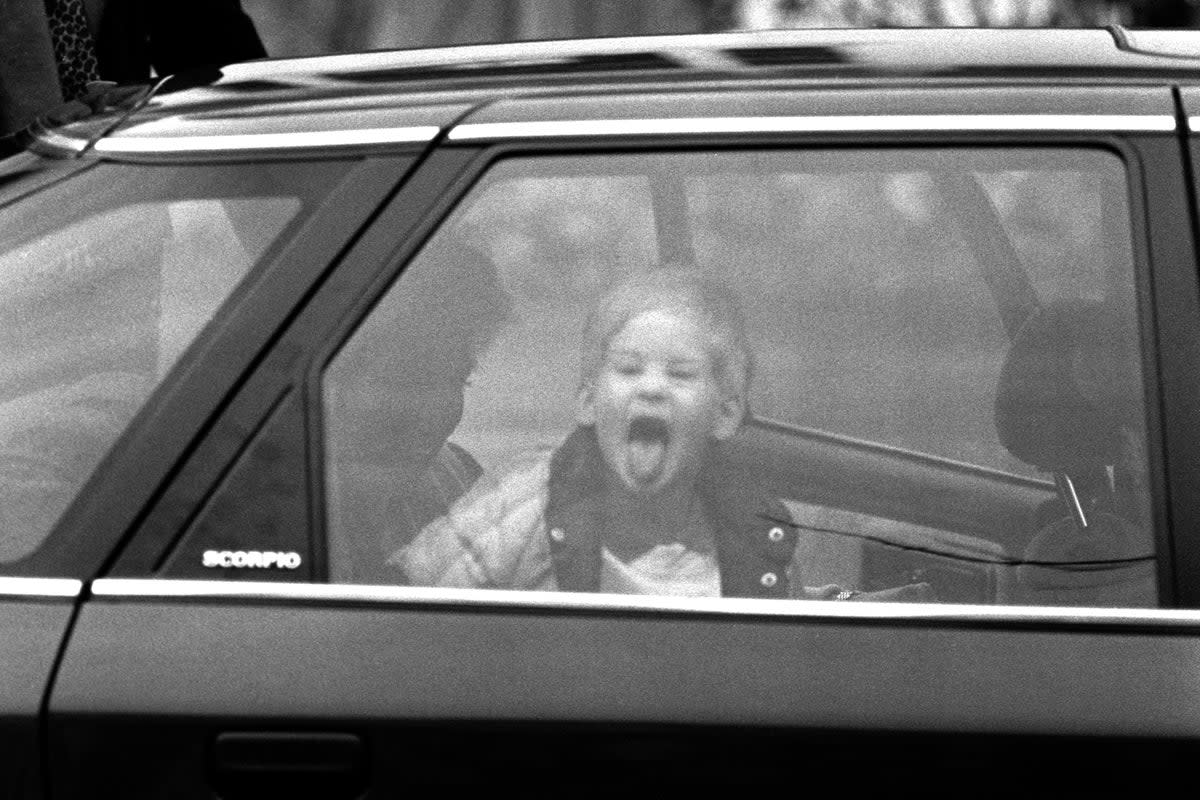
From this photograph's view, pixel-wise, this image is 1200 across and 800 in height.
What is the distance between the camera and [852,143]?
102 inches

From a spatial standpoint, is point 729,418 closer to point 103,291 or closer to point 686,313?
point 686,313

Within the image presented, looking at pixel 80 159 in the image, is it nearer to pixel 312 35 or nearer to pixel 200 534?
pixel 200 534

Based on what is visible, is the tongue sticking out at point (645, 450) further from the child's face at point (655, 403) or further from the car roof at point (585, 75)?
the car roof at point (585, 75)

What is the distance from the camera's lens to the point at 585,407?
2.61 m

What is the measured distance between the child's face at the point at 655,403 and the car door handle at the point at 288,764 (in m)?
0.42

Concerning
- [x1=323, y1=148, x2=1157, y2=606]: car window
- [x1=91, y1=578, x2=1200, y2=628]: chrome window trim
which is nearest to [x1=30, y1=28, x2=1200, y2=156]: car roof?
[x1=323, y1=148, x2=1157, y2=606]: car window

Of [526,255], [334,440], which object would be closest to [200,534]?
[334,440]

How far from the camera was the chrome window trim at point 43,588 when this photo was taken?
2545 mm

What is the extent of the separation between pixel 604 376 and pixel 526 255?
0.15 metres

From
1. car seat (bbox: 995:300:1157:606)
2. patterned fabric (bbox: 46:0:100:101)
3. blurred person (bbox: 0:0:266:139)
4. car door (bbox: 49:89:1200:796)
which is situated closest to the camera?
car door (bbox: 49:89:1200:796)

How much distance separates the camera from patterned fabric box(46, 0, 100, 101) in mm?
4684

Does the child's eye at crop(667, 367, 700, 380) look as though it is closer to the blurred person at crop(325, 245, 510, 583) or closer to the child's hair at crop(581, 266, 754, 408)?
the child's hair at crop(581, 266, 754, 408)

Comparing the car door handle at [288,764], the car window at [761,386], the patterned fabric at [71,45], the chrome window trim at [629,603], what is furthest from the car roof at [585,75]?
Answer: the patterned fabric at [71,45]

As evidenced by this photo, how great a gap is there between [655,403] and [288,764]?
546 mm
